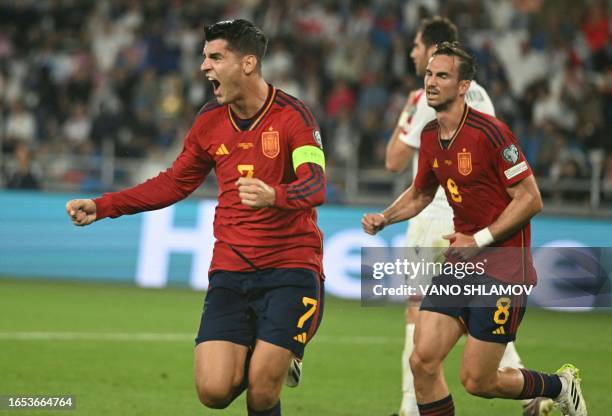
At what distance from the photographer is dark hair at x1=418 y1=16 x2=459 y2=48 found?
793 centimetres

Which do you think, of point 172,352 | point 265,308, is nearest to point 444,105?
point 265,308

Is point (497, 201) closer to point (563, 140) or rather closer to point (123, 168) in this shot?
point (563, 140)

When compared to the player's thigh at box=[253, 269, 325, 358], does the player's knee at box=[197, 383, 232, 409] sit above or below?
below

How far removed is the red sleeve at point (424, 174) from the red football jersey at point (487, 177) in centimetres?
16

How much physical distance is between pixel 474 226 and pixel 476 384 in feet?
2.97

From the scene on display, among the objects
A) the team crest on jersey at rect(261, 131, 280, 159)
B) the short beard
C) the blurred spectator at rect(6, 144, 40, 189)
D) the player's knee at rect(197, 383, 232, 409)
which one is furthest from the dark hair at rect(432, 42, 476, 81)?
the blurred spectator at rect(6, 144, 40, 189)

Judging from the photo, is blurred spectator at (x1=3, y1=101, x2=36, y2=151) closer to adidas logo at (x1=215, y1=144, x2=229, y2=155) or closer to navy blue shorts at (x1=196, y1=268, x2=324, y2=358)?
adidas logo at (x1=215, y1=144, x2=229, y2=155)

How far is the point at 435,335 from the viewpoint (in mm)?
6430

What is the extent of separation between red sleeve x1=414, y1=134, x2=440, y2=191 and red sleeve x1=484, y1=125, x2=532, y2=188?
46cm

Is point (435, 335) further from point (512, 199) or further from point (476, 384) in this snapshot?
point (512, 199)

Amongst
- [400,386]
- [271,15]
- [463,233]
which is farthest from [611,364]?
[271,15]

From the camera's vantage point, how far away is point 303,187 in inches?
228

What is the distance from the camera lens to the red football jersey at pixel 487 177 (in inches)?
252

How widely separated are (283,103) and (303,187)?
65 cm
